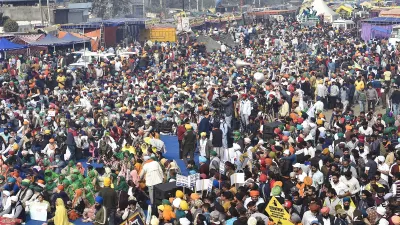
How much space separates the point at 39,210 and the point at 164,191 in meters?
2.83

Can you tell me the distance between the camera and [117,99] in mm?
27062

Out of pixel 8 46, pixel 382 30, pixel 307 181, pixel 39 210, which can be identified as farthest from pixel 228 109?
pixel 382 30

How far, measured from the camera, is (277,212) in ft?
42.3

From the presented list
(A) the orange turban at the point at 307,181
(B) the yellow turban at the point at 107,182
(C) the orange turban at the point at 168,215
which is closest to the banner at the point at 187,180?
(C) the orange turban at the point at 168,215

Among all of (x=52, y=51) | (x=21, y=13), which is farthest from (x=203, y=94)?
(x=21, y=13)

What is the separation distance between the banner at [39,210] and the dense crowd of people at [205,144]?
132mm

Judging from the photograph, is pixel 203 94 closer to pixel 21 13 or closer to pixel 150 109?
pixel 150 109

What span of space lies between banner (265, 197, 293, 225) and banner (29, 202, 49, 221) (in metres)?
5.40

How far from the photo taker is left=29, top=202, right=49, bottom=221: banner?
639 inches

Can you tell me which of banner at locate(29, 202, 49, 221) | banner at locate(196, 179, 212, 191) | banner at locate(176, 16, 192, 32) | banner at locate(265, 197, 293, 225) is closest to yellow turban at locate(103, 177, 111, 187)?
banner at locate(29, 202, 49, 221)

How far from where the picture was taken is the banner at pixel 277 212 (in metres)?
12.8

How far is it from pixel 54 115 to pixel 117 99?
390 centimetres

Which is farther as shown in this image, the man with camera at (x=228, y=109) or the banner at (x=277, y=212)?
the man with camera at (x=228, y=109)

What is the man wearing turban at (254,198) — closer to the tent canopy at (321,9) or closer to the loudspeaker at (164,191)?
the loudspeaker at (164,191)
